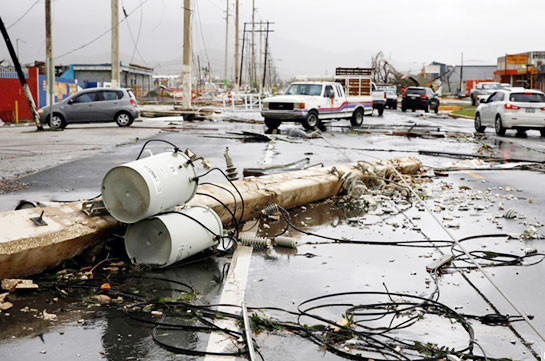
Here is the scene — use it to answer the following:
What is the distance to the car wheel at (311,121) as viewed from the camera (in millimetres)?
28000

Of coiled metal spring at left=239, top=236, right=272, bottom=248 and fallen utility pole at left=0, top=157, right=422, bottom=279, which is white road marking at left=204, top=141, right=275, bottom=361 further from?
fallen utility pole at left=0, top=157, right=422, bottom=279

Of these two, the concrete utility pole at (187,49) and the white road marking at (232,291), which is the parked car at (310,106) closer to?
the concrete utility pole at (187,49)

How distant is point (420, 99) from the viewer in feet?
171

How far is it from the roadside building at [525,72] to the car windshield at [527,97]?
37.4 m

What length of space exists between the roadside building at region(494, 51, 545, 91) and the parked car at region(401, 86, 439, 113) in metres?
13.1

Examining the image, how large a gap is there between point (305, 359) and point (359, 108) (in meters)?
29.1

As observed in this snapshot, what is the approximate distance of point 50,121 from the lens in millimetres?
28406

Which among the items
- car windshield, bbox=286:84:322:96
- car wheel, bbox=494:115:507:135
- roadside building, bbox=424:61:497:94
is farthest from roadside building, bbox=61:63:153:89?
roadside building, bbox=424:61:497:94

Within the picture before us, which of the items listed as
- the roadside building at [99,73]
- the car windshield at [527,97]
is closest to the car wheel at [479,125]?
the car windshield at [527,97]

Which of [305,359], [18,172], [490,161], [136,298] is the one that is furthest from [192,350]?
[490,161]

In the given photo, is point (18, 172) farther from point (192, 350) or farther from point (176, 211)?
point (192, 350)

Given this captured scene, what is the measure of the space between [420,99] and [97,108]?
29.0 metres

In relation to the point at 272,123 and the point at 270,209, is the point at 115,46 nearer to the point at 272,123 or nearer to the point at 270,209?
the point at 272,123

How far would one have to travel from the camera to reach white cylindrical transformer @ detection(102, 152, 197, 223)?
6.12 m
